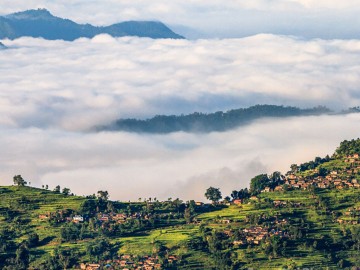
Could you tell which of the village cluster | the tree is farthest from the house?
the tree

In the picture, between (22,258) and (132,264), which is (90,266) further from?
(22,258)

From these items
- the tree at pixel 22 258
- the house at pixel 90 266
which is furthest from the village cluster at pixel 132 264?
the tree at pixel 22 258

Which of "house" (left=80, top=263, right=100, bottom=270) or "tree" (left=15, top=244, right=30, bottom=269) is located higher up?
"tree" (left=15, top=244, right=30, bottom=269)

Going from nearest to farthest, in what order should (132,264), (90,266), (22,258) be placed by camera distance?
(132,264) → (90,266) → (22,258)

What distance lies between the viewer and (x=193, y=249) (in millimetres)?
197500

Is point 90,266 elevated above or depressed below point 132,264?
above

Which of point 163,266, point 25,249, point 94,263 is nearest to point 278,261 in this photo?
point 163,266

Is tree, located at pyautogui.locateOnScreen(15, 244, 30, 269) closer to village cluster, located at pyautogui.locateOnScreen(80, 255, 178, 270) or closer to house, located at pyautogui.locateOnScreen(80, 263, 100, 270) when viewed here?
house, located at pyautogui.locateOnScreen(80, 263, 100, 270)

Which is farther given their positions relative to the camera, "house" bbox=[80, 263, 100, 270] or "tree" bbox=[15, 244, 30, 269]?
"tree" bbox=[15, 244, 30, 269]

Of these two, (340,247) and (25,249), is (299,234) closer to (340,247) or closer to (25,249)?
(340,247)

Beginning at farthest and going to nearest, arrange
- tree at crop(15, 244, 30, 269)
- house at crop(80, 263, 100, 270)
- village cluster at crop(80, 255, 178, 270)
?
1. tree at crop(15, 244, 30, 269)
2. house at crop(80, 263, 100, 270)
3. village cluster at crop(80, 255, 178, 270)

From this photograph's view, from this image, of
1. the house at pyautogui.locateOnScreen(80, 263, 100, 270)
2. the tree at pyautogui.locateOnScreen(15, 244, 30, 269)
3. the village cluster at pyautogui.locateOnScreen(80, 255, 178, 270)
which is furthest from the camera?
the tree at pyautogui.locateOnScreen(15, 244, 30, 269)

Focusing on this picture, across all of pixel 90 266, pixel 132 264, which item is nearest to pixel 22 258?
pixel 90 266

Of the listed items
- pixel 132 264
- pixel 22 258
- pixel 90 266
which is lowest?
pixel 132 264
